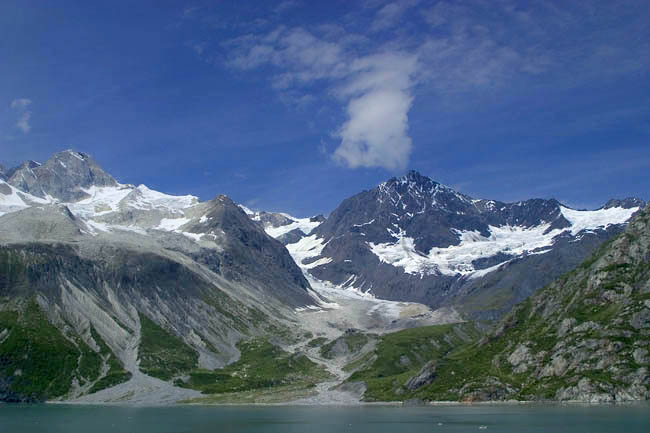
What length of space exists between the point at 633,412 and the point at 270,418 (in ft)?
310

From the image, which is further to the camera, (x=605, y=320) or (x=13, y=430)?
(x=605, y=320)

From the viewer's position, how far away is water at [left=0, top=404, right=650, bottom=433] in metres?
136

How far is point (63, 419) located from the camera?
19162 cm

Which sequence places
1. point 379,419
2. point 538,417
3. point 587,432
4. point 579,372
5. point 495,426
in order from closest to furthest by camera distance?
point 587,432, point 495,426, point 538,417, point 379,419, point 579,372

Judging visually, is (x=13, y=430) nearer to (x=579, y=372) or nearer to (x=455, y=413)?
(x=455, y=413)

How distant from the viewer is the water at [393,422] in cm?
13625

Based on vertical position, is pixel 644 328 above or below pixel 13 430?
above

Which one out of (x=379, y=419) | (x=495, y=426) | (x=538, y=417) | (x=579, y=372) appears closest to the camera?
(x=495, y=426)

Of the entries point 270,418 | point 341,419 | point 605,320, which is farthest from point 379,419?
point 605,320

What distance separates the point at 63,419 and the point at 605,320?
160732 mm

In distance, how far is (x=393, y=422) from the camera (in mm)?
165750

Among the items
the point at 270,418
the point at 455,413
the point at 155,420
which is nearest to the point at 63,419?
the point at 155,420

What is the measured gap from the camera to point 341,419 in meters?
181

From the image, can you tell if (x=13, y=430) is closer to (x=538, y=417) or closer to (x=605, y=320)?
(x=538, y=417)
